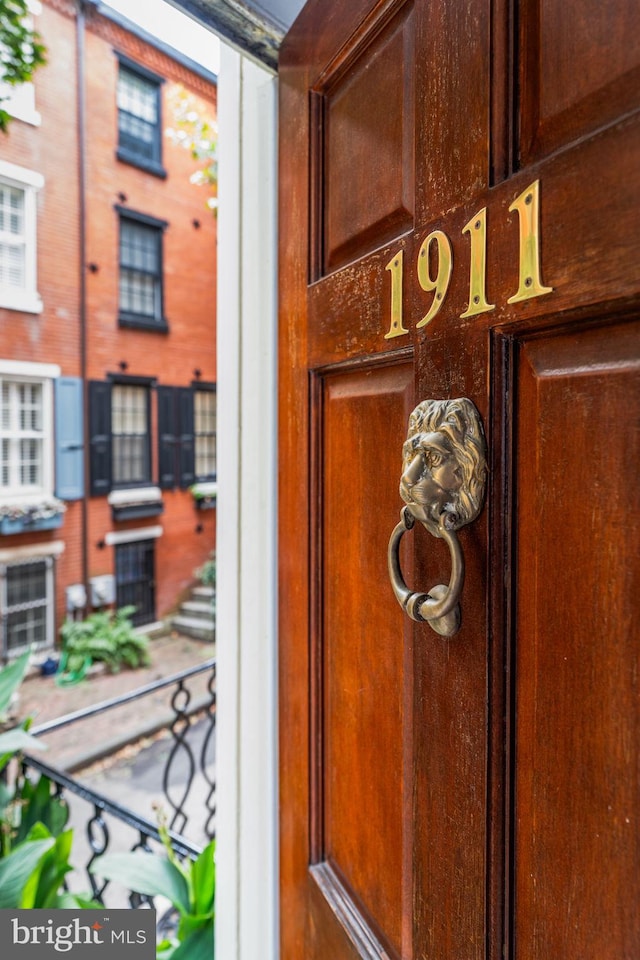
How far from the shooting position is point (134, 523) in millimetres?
4633

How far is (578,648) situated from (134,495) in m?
4.74

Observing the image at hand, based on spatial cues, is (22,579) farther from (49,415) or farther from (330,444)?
(330,444)

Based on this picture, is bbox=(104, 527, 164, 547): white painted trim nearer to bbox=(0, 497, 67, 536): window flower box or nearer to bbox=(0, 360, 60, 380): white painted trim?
bbox=(0, 497, 67, 536): window flower box

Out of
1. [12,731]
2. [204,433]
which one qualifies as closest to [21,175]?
[204,433]

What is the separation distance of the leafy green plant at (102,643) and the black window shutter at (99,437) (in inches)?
40.0

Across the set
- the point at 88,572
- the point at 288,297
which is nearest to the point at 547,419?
the point at 288,297

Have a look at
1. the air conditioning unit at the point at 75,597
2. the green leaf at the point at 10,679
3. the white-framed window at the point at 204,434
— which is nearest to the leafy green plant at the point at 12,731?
the green leaf at the point at 10,679

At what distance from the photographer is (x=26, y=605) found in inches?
139

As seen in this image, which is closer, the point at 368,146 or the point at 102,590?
the point at 368,146

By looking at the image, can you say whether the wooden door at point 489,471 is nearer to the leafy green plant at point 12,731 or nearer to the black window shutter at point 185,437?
the leafy green plant at point 12,731

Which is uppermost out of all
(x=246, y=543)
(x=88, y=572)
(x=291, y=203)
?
(x=291, y=203)

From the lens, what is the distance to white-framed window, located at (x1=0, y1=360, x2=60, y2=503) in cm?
337

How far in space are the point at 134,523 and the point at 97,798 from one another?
364 centimetres

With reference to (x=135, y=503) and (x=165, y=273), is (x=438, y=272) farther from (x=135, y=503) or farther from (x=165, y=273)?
(x=165, y=273)
